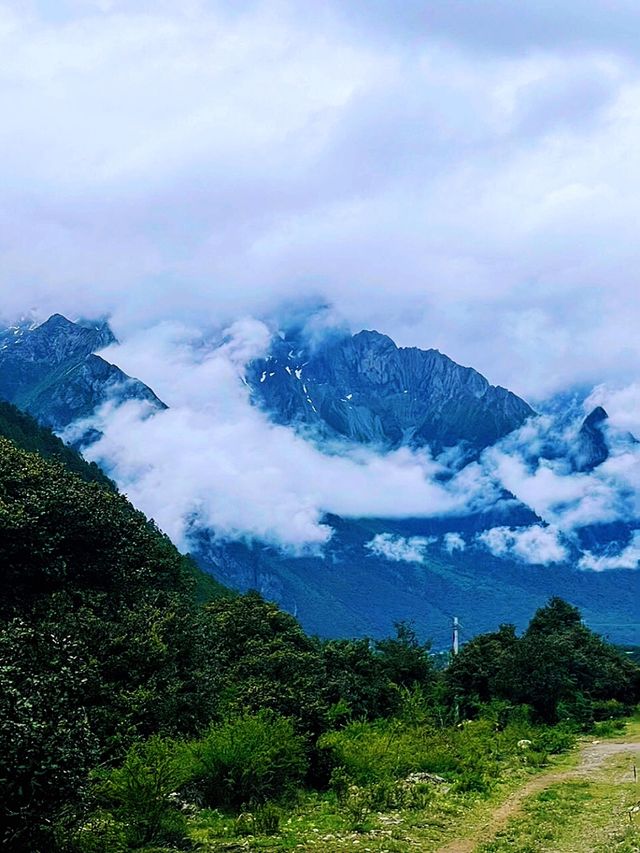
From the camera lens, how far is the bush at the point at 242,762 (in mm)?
23141

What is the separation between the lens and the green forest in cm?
1567

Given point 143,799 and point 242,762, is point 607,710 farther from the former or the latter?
point 143,799

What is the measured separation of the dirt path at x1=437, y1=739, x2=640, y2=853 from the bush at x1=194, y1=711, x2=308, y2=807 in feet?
20.0

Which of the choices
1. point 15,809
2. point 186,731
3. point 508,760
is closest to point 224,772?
point 186,731

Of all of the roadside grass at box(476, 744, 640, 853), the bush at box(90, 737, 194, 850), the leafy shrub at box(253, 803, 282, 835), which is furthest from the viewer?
the leafy shrub at box(253, 803, 282, 835)

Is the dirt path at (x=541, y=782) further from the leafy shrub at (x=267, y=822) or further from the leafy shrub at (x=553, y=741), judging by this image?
the leafy shrub at (x=267, y=822)

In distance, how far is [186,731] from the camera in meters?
29.2

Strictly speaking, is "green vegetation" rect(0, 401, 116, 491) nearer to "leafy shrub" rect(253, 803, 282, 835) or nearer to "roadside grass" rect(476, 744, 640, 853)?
"roadside grass" rect(476, 744, 640, 853)

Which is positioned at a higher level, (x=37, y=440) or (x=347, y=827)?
(x=37, y=440)

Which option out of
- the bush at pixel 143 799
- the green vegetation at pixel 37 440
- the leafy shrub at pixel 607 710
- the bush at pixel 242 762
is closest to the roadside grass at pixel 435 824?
the bush at pixel 242 762

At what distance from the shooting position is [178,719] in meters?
28.7

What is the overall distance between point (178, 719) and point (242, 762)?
6.24 metres

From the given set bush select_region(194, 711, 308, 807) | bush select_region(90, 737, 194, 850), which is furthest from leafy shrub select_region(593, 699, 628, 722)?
bush select_region(90, 737, 194, 850)

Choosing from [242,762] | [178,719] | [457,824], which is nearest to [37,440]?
[178,719]
